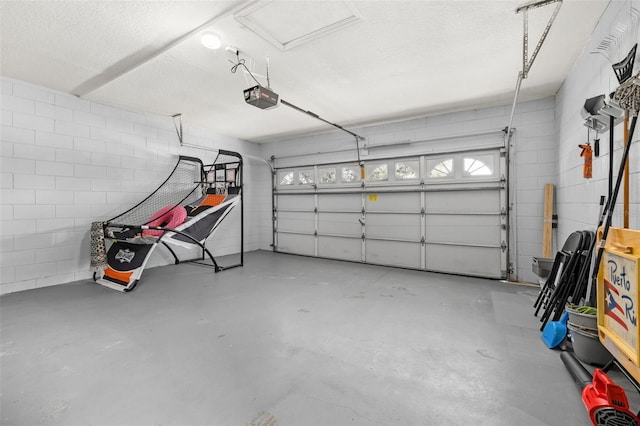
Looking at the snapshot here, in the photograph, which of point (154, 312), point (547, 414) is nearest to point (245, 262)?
point (154, 312)

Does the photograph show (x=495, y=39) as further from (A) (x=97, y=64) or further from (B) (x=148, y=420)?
(A) (x=97, y=64)

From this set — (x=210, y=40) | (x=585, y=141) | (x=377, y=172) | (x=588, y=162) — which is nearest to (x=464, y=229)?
(x=377, y=172)

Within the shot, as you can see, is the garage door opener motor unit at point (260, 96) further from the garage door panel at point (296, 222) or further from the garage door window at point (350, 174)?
the garage door panel at point (296, 222)

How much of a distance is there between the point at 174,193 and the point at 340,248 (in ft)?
11.8

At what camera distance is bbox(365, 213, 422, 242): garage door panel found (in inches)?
202

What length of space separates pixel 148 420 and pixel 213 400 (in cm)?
33

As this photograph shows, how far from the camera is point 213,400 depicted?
163 cm

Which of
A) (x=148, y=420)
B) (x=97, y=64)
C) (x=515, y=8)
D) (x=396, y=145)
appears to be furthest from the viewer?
(x=396, y=145)

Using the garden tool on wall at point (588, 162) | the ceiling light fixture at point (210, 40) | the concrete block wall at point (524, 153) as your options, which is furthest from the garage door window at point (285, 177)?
the garden tool on wall at point (588, 162)

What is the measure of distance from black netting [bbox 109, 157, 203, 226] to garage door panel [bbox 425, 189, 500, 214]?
4472 millimetres

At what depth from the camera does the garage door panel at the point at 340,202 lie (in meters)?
5.82

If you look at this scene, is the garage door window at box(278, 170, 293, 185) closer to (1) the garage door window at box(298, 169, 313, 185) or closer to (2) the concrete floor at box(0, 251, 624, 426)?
(1) the garage door window at box(298, 169, 313, 185)

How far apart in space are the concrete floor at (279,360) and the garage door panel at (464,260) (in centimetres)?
81

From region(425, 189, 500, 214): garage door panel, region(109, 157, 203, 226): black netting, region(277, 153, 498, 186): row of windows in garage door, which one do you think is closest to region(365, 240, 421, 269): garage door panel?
region(425, 189, 500, 214): garage door panel
